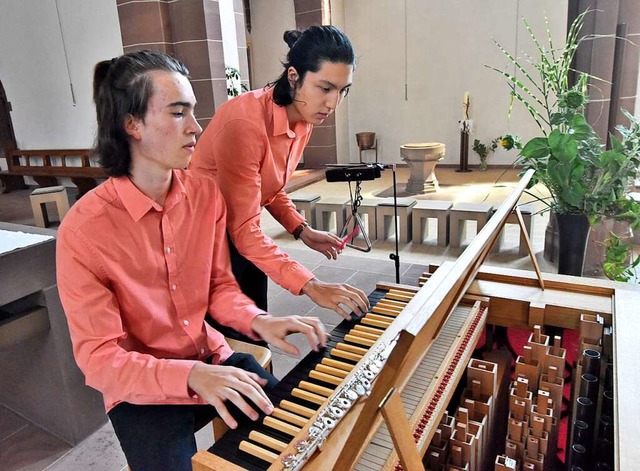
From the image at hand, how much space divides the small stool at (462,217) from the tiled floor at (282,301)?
16 cm

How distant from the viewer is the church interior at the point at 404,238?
1.32 metres

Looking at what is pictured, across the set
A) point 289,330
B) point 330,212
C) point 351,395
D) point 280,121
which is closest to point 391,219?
point 330,212

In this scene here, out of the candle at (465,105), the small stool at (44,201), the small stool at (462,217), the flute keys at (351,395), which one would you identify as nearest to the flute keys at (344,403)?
the flute keys at (351,395)

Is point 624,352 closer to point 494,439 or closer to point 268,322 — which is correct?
point 494,439

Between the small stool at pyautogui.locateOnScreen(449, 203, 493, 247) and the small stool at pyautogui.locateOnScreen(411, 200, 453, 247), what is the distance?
0.07 m

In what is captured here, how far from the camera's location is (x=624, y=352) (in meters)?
1.42

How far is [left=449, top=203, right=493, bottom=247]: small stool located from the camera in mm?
4984

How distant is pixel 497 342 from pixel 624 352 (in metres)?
0.65

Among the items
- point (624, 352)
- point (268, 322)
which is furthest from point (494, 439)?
point (268, 322)

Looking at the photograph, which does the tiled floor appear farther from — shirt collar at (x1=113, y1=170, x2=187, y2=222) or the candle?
the candle

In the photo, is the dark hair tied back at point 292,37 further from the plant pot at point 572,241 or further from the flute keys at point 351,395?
the plant pot at point 572,241

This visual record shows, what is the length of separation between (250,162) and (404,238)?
394 cm

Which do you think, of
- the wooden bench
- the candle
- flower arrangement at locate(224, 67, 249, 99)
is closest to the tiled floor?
the wooden bench

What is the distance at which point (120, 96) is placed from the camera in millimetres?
1341
